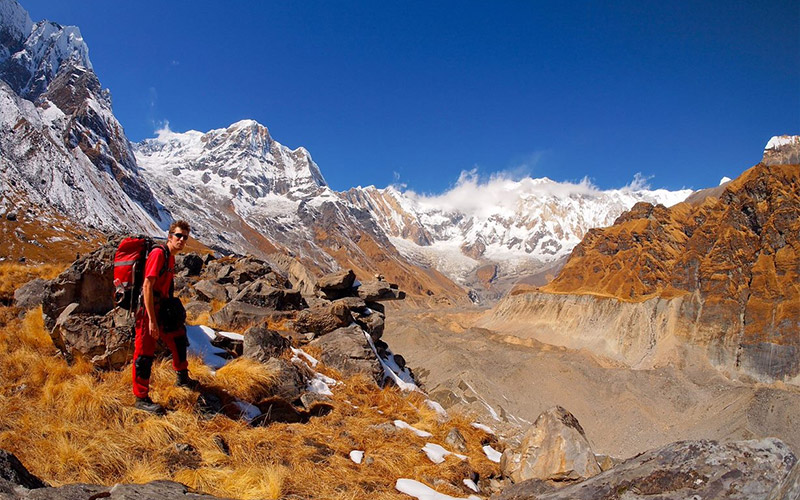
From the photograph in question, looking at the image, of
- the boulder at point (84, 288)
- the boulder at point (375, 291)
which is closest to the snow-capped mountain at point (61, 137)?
the boulder at point (375, 291)

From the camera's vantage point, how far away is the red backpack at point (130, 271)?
5.20 m

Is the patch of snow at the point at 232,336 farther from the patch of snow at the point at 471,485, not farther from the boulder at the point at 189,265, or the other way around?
the boulder at the point at 189,265

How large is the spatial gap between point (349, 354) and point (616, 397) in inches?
1462

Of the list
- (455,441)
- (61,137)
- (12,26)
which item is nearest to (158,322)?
(455,441)

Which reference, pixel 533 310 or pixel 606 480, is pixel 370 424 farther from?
pixel 533 310

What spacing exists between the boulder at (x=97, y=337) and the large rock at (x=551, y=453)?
6248 millimetres

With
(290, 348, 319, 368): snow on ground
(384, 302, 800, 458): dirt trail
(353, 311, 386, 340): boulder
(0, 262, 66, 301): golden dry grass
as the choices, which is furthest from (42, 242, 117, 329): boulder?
(384, 302, 800, 458): dirt trail

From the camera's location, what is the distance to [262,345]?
27.6 ft

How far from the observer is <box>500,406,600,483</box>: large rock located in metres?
6.12

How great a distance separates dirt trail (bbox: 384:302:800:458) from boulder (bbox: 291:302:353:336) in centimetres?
1784

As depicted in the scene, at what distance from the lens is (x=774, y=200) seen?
174ft

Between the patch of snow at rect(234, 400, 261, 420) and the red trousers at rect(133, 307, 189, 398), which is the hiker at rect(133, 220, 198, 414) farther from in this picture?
the patch of snow at rect(234, 400, 261, 420)

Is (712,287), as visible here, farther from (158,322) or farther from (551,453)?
(158,322)

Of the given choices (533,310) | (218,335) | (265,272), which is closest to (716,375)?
(533,310)
